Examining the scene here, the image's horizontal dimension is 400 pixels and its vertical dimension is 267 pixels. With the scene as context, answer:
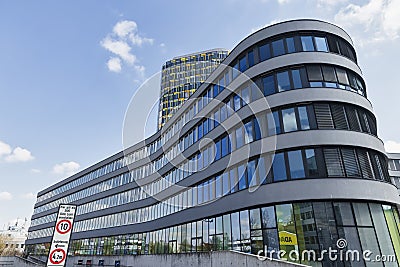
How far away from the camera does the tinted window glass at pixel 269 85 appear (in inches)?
891

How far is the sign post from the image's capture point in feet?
18.4

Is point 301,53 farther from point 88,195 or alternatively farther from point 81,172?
point 81,172

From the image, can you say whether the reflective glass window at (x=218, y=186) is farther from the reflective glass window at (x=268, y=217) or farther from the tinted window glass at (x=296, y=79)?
the tinted window glass at (x=296, y=79)

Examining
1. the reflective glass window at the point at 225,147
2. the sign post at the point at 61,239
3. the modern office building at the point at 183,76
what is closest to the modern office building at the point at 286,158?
the reflective glass window at the point at 225,147

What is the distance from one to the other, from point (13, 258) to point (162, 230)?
25.9 meters

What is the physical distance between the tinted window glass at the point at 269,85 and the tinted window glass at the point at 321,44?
4.31 meters

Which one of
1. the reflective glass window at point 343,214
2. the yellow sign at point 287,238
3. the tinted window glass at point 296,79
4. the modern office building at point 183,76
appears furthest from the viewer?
the modern office building at point 183,76

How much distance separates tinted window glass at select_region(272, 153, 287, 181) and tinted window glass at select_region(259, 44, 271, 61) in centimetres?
846

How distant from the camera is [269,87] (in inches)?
901

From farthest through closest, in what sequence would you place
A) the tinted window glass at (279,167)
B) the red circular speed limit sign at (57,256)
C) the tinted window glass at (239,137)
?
1. the tinted window glass at (239,137)
2. the tinted window glass at (279,167)
3. the red circular speed limit sign at (57,256)

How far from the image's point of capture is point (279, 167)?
20125 millimetres

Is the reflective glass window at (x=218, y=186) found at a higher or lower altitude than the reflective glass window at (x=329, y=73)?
lower

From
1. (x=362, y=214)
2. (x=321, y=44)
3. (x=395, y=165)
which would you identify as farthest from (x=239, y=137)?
(x=395, y=165)

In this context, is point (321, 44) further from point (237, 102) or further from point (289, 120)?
point (237, 102)
